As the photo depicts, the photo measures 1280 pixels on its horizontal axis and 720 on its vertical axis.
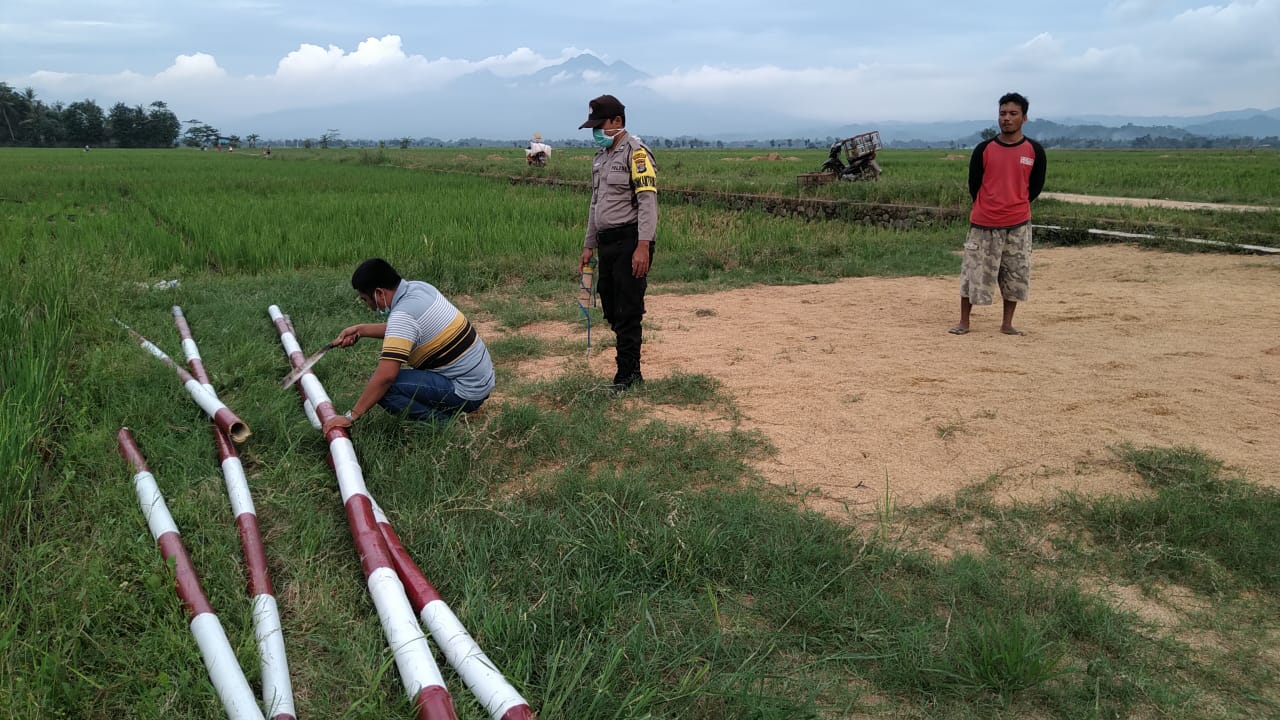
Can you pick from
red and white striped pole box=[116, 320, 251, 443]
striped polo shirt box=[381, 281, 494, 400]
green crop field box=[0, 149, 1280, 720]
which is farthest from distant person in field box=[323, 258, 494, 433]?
red and white striped pole box=[116, 320, 251, 443]

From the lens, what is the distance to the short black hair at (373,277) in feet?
10.2

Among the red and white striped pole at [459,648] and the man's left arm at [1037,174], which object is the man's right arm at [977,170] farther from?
the red and white striped pole at [459,648]

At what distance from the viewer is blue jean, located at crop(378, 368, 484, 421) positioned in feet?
10.9

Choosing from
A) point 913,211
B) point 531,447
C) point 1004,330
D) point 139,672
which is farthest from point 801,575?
point 913,211

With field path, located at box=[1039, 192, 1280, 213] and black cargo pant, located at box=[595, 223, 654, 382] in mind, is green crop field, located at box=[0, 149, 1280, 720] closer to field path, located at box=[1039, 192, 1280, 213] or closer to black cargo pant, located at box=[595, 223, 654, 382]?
black cargo pant, located at box=[595, 223, 654, 382]

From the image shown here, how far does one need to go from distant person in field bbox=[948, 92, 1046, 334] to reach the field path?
24.5 feet

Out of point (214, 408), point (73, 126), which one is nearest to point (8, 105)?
point (73, 126)

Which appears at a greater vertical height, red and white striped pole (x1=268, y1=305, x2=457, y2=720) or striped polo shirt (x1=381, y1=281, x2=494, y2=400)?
striped polo shirt (x1=381, y1=281, x2=494, y2=400)

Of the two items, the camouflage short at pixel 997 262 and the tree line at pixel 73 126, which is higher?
the tree line at pixel 73 126

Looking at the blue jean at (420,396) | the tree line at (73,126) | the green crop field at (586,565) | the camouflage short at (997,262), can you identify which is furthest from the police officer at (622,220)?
the tree line at (73,126)

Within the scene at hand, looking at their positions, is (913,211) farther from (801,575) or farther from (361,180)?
(361,180)

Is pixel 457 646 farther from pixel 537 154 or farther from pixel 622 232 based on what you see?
pixel 537 154

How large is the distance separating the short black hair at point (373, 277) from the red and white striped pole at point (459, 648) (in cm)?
117

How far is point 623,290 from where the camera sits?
4.04m
